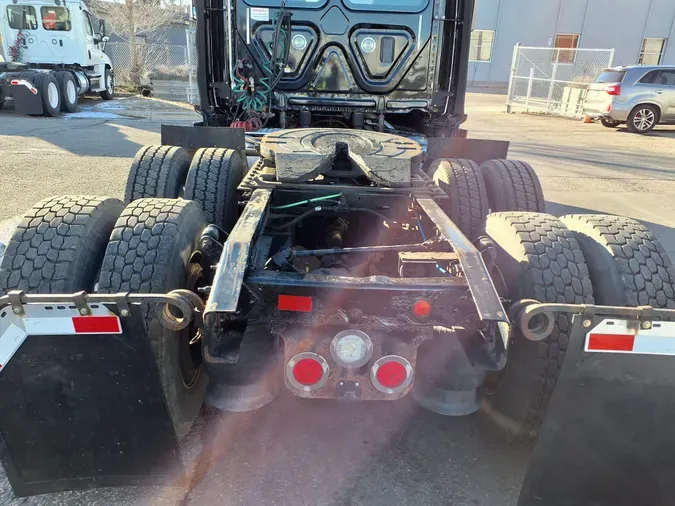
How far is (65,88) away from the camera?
15203mm

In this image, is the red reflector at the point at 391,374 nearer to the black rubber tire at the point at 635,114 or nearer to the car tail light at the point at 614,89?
the car tail light at the point at 614,89

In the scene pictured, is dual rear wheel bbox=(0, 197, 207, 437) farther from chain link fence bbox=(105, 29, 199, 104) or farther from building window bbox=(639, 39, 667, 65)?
building window bbox=(639, 39, 667, 65)

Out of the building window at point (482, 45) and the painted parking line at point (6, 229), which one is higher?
the building window at point (482, 45)

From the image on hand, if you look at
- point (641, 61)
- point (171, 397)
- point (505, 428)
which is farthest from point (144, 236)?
point (641, 61)

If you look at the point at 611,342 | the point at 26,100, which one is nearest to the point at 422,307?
the point at 611,342

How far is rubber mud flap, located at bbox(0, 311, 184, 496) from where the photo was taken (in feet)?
6.19

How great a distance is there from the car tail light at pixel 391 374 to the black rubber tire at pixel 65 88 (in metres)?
16.3

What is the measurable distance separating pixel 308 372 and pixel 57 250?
4.13 feet

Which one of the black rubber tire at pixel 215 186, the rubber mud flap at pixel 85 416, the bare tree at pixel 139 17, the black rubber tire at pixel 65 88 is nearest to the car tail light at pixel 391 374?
the rubber mud flap at pixel 85 416

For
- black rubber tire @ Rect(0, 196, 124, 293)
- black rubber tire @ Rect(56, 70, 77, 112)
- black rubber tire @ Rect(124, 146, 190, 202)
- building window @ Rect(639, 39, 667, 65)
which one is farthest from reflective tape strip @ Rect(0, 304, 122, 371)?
building window @ Rect(639, 39, 667, 65)

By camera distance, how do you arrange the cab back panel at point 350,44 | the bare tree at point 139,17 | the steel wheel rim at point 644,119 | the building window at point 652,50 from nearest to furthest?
the cab back panel at point 350,44 < the steel wheel rim at point 644,119 < the bare tree at point 139,17 < the building window at point 652,50

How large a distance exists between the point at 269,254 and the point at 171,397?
3.17 ft

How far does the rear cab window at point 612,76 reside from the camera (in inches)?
574

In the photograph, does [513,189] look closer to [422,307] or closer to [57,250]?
[422,307]
